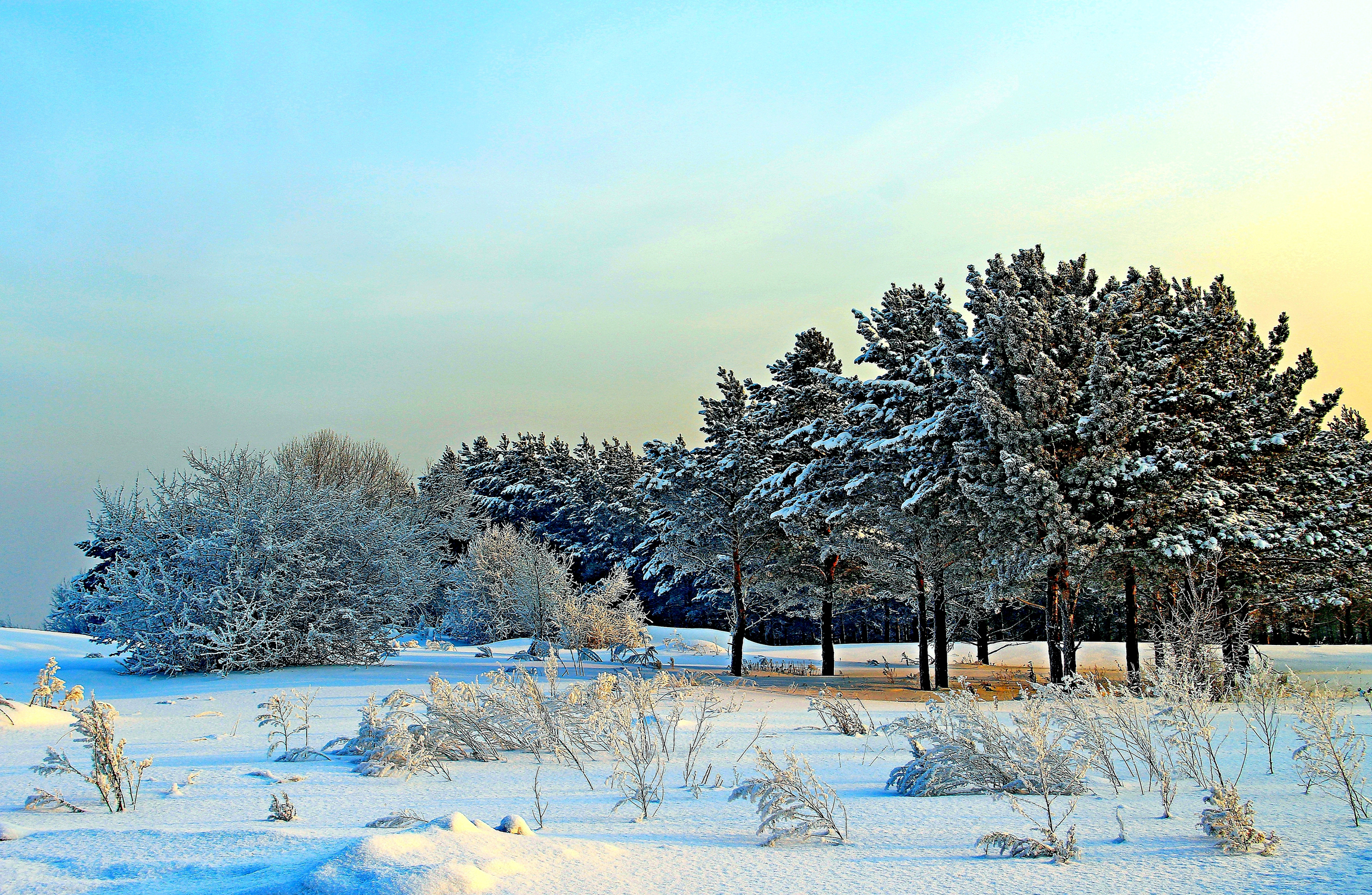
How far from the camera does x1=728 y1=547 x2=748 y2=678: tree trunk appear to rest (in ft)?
77.4

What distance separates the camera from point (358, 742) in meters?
6.93

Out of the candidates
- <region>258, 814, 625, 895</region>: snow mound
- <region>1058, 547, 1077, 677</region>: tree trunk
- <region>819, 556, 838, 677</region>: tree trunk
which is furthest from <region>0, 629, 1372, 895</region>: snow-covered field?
<region>819, 556, 838, 677</region>: tree trunk

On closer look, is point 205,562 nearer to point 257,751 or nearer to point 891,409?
point 257,751

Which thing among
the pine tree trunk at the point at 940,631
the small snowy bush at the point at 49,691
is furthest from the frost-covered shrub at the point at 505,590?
the small snowy bush at the point at 49,691

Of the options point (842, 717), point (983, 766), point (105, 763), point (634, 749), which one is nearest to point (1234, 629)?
point (842, 717)

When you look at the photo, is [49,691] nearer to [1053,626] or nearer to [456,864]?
[456,864]

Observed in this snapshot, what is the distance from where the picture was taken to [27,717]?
8414mm

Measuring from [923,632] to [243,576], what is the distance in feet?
49.2

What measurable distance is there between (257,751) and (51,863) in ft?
12.9

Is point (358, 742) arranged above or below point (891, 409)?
below

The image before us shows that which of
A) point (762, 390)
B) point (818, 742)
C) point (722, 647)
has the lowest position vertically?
point (722, 647)

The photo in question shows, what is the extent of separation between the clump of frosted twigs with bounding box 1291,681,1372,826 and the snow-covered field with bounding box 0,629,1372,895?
0.42 feet

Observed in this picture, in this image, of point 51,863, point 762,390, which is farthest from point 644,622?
point 51,863

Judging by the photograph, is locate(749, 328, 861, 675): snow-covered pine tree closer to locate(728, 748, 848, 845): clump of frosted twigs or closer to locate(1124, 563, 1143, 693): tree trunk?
locate(1124, 563, 1143, 693): tree trunk
